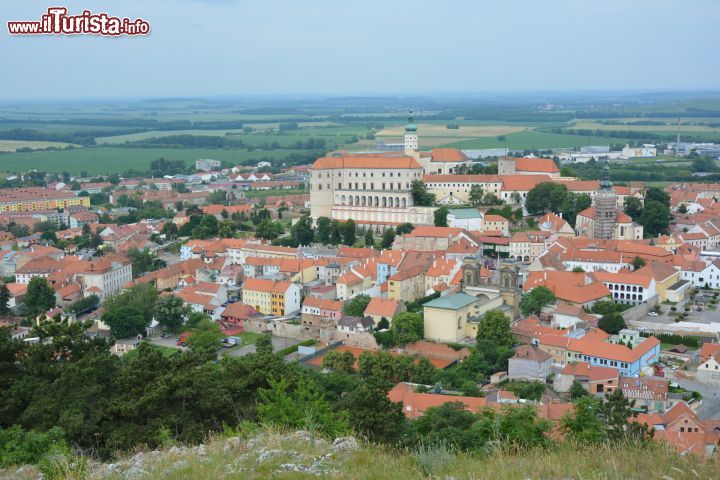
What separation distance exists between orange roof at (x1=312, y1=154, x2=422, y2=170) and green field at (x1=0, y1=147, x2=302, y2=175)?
4322 centimetres

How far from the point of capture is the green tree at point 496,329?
78.9ft

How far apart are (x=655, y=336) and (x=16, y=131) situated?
120m

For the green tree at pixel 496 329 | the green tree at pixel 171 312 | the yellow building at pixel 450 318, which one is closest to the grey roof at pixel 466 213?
the yellow building at pixel 450 318

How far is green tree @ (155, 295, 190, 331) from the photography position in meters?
27.8

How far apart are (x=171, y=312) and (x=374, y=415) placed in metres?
16.1

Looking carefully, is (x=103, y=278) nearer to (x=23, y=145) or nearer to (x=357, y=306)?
(x=357, y=306)

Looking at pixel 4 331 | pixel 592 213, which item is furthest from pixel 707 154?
pixel 4 331

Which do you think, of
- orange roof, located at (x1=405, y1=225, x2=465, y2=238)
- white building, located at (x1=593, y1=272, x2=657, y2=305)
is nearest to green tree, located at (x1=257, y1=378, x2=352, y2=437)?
white building, located at (x1=593, y1=272, x2=657, y2=305)

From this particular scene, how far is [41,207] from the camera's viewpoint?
188 feet

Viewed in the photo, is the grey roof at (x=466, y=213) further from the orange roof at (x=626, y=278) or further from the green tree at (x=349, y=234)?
the orange roof at (x=626, y=278)

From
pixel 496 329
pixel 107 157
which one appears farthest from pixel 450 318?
pixel 107 157

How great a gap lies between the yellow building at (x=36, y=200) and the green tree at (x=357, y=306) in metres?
36.1

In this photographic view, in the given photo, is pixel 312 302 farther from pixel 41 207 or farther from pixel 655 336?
pixel 41 207

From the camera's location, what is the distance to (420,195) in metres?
43.3
